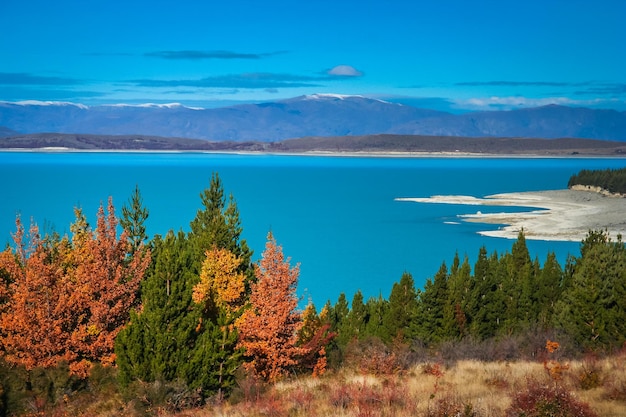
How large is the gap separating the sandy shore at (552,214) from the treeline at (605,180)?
3.85m

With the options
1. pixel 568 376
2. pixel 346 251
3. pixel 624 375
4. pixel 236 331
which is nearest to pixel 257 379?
pixel 236 331

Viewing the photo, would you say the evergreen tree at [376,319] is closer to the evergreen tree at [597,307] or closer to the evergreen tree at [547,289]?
the evergreen tree at [547,289]

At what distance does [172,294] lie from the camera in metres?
21.2

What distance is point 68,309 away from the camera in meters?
24.0

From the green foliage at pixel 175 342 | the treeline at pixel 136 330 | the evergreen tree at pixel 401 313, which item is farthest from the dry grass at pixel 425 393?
the evergreen tree at pixel 401 313

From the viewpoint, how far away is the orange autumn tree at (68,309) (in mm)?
23141

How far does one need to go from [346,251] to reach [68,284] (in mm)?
68360

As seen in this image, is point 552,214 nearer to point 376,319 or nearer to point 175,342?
point 376,319

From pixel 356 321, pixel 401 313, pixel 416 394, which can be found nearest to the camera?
pixel 416 394

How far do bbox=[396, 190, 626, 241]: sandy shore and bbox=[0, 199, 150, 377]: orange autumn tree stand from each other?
6816 centimetres

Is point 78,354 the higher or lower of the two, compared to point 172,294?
lower

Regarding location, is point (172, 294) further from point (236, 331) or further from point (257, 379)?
point (257, 379)

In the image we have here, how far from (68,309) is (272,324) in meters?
7.54

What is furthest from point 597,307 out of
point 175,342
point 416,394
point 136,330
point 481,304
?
point 136,330
